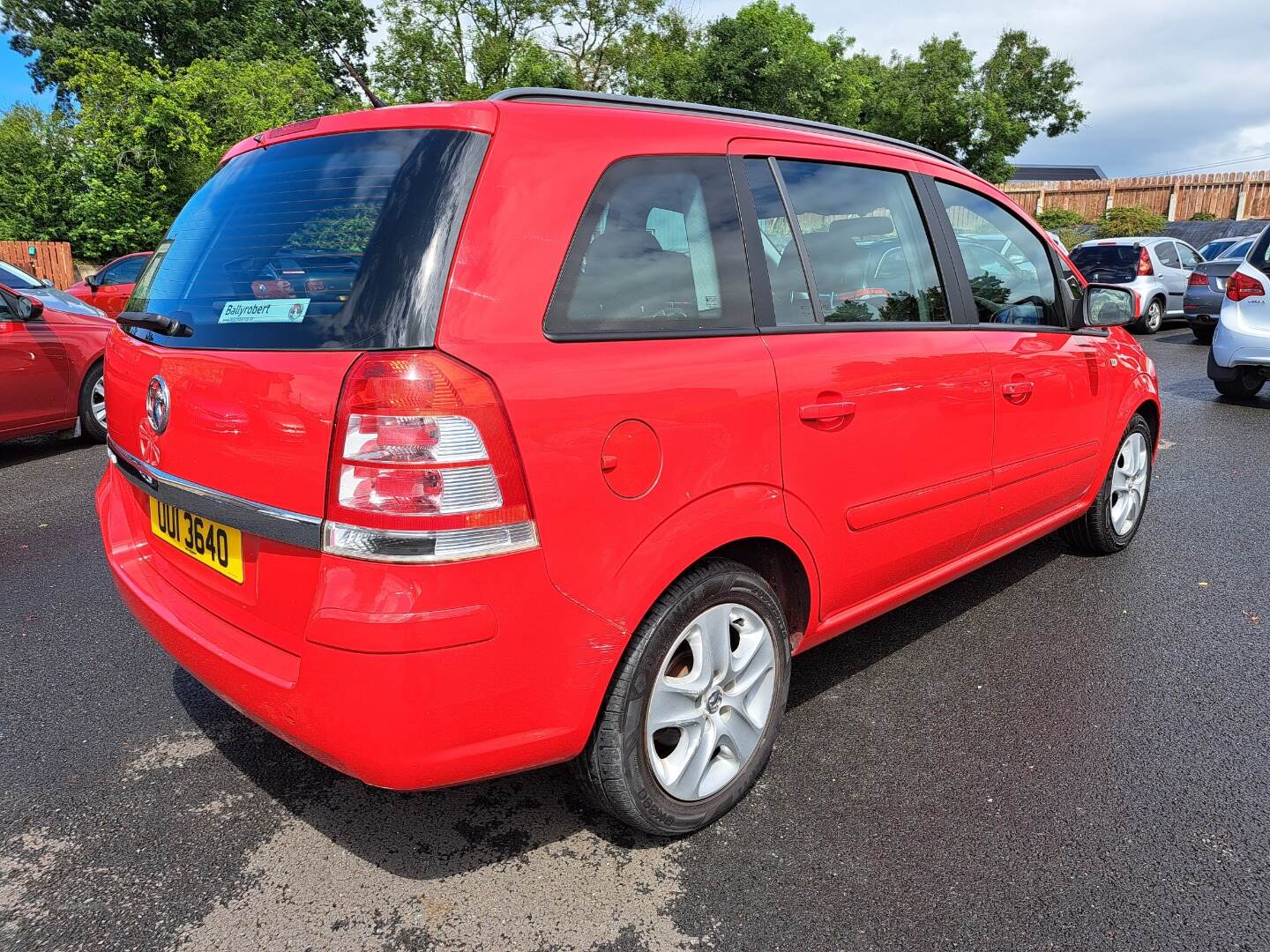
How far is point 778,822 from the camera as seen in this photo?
2408 mm

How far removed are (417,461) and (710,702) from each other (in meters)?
1.07

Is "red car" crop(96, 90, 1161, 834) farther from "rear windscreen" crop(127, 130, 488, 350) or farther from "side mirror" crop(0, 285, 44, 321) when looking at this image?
"side mirror" crop(0, 285, 44, 321)

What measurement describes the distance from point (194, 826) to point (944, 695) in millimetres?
2407

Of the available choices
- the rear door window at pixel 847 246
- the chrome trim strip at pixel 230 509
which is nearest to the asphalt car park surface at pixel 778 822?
the chrome trim strip at pixel 230 509

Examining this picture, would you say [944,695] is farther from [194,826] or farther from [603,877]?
[194,826]

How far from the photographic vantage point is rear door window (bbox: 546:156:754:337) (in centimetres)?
198

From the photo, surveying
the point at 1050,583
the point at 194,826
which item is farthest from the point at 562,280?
the point at 1050,583

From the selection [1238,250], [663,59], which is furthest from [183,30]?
[1238,250]

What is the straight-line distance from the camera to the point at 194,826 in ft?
7.80

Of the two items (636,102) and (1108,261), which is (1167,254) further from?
(636,102)

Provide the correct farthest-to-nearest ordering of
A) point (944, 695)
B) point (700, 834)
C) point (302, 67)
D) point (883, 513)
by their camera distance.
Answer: point (302, 67) < point (944, 695) < point (883, 513) < point (700, 834)

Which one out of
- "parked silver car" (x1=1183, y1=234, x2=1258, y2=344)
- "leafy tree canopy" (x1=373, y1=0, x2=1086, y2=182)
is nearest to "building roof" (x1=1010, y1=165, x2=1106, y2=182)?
"leafy tree canopy" (x1=373, y1=0, x2=1086, y2=182)

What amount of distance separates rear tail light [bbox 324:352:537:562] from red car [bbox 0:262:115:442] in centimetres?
573

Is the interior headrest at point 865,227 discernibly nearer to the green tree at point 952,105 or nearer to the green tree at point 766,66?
the green tree at point 766,66
